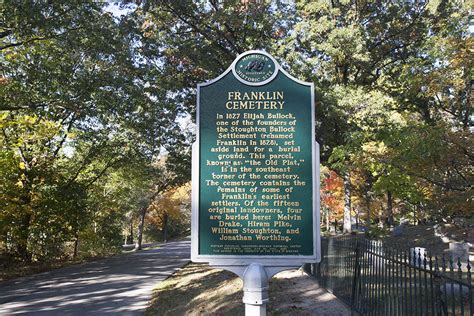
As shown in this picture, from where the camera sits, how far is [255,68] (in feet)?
16.1

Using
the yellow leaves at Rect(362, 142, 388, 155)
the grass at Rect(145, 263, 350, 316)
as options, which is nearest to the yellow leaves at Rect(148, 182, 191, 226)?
the grass at Rect(145, 263, 350, 316)

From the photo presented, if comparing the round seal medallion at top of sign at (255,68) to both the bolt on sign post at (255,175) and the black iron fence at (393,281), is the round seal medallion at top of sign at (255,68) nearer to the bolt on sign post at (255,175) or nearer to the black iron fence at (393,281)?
the bolt on sign post at (255,175)

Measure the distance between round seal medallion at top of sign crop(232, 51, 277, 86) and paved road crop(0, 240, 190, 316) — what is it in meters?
6.88

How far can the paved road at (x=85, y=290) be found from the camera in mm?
9917

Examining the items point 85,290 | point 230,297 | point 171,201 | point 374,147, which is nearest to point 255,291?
point 230,297

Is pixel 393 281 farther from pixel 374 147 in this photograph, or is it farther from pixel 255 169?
pixel 374 147

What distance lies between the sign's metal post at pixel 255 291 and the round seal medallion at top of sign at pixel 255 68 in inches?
85.8

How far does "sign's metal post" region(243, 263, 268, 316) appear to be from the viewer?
4367 millimetres

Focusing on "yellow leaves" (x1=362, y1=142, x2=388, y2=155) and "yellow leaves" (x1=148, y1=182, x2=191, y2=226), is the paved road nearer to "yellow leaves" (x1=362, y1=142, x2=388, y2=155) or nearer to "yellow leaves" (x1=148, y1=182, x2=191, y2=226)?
"yellow leaves" (x1=362, y1=142, x2=388, y2=155)

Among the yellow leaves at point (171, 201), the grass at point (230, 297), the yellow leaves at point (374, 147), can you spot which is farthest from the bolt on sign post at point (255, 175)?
the yellow leaves at point (171, 201)

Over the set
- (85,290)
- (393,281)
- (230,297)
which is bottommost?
(85,290)

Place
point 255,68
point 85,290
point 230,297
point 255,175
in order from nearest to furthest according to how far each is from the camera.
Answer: point 255,175 → point 255,68 → point 230,297 → point 85,290

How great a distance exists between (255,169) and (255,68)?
122cm

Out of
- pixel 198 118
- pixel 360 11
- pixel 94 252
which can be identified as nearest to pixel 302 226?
pixel 198 118
